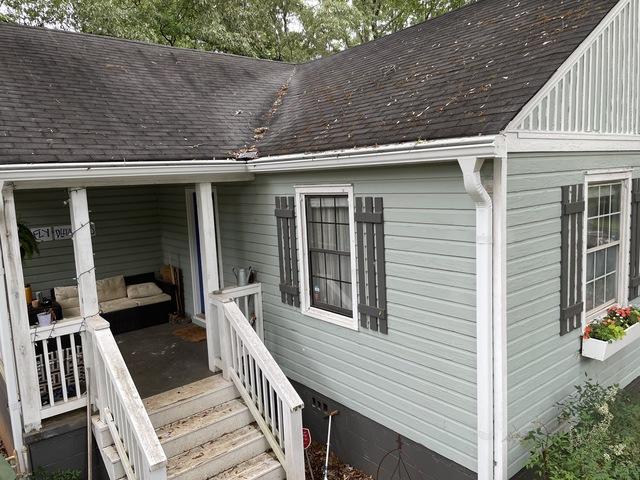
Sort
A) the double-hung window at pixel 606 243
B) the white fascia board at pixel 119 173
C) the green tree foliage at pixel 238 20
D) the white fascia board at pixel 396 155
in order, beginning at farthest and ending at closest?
the green tree foliage at pixel 238 20 < the double-hung window at pixel 606 243 < the white fascia board at pixel 119 173 < the white fascia board at pixel 396 155

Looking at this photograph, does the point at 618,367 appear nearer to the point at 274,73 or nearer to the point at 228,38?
the point at 274,73

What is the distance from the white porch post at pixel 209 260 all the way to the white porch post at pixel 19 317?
6.30ft

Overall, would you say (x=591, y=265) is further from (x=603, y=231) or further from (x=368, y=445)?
(x=368, y=445)

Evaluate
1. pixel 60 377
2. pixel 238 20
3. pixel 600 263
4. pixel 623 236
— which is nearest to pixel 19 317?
pixel 60 377

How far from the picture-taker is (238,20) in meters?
16.9

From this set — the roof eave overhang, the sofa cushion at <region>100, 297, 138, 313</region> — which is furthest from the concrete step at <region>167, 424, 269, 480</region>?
the sofa cushion at <region>100, 297, 138, 313</region>

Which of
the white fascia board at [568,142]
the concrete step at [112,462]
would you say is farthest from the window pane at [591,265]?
the concrete step at [112,462]

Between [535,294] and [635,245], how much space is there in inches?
87.0

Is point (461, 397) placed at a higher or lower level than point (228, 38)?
lower

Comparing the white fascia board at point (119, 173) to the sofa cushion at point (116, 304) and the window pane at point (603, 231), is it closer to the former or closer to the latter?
the sofa cushion at point (116, 304)

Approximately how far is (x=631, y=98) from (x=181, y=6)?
16022 millimetres

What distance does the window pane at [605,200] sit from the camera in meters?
5.02

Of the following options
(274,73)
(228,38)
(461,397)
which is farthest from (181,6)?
(461,397)

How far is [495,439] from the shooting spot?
12.6 feet
